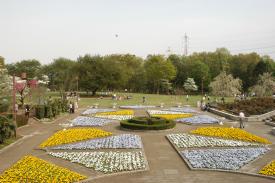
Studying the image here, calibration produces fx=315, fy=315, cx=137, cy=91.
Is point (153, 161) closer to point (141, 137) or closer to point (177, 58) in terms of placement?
point (141, 137)

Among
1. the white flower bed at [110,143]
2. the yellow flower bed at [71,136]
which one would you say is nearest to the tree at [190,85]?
the yellow flower bed at [71,136]

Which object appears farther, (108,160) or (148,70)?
(148,70)

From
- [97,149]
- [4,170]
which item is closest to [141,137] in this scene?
[97,149]

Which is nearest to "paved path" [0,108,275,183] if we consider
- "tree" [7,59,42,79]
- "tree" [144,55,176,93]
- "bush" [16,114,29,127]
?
"bush" [16,114,29,127]

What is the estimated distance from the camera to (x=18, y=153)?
19.3 metres

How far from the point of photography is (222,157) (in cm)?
1784

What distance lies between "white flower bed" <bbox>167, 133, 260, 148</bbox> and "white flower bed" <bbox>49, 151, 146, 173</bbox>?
12.8ft

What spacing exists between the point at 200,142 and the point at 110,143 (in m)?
6.25

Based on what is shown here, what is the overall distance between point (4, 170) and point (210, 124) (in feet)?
68.7

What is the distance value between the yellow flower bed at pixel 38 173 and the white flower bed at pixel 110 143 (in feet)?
13.9

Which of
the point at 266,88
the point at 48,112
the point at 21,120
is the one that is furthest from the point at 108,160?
the point at 266,88

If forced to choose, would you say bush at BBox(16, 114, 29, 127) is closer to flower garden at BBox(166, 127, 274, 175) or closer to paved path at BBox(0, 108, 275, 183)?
paved path at BBox(0, 108, 275, 183)

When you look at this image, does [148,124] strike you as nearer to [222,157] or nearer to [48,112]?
[222,157]

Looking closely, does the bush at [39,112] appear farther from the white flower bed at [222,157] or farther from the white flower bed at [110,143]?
the white flower bed at [222,157]
